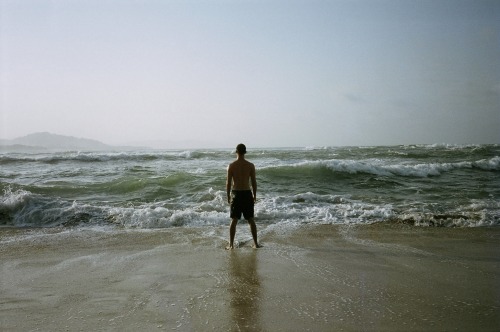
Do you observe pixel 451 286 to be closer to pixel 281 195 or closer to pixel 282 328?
pixel 282 328

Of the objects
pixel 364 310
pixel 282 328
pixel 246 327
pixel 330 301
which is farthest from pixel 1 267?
pixel 364 310

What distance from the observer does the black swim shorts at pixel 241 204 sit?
19.1 ft

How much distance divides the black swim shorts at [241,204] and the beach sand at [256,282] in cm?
62

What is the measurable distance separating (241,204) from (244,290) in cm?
241

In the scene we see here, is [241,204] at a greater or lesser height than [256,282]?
greater

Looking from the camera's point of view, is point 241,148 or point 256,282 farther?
point 241,148

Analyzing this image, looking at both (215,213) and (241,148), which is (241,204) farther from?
(215,213)

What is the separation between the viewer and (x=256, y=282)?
3.79 meters

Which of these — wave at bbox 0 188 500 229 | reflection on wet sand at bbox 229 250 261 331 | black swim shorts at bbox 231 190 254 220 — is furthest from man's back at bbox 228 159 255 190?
wave at bbox 0 188 500 229

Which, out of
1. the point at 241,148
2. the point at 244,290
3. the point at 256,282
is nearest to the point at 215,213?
the point at 241,148

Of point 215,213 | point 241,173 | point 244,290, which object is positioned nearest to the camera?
point 244,290

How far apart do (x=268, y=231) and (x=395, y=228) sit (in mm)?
2668

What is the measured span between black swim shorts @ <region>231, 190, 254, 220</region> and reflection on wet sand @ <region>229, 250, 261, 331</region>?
35.1 inches

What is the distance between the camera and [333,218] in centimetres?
768
